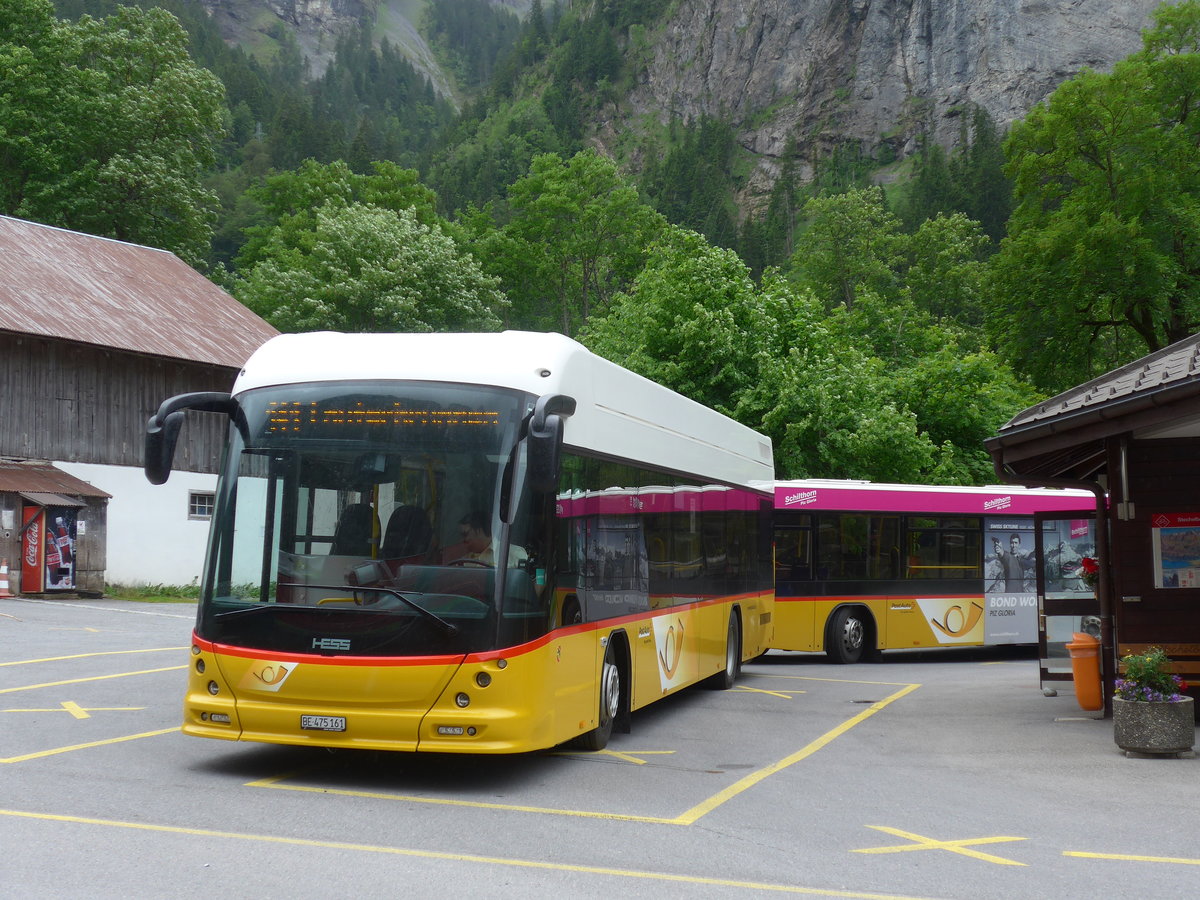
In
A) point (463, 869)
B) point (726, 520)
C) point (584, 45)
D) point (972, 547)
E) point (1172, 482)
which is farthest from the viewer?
point (584, 45)

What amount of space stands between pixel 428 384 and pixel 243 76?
117 m

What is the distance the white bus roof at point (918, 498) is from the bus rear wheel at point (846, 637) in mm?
1704

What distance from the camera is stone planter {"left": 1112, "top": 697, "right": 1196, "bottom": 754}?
10531 millimetres

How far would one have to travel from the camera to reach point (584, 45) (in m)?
156

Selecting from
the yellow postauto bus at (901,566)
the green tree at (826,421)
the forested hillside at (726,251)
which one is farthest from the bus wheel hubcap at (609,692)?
the forested hillside at (726,251)

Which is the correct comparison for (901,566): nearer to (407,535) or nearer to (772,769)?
(772,769)

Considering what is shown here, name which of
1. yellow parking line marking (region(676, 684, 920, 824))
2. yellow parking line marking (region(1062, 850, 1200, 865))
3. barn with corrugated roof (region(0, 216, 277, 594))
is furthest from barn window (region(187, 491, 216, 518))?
yellow parking line marking (region(1062, 850, 1200, 865))

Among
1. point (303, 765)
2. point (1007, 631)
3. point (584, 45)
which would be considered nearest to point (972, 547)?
point (1007, 631)

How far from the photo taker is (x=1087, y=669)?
539 inches

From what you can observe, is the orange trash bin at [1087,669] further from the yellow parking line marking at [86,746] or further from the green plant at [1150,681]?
the yellow parking line marking at [86,746]

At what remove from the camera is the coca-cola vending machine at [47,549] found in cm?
2714

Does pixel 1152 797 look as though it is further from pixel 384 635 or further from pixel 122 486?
pixel 122 486

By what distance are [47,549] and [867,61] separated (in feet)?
383

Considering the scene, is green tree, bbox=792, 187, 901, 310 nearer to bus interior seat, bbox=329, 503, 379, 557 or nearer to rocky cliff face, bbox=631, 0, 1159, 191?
rocky cliff face, bbox=631, 0, 1159, 191
